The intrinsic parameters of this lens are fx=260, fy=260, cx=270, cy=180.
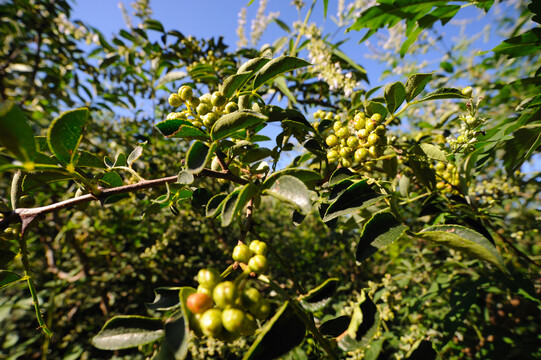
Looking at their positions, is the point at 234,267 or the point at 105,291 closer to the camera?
the point at 234,267

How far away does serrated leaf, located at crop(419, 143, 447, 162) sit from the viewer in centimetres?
95

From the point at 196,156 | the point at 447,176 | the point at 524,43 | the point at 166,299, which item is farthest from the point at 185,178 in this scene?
the point at 524,43

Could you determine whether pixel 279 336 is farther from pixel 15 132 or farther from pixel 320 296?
pixel 15 132

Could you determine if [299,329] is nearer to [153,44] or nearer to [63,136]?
[63,136]

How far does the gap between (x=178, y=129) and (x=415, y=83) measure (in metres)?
0.83

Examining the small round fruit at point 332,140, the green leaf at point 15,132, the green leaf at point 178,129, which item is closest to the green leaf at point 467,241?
the small round fruit at point 332,140

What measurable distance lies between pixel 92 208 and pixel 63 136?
323cm

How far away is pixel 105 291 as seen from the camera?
303 cm

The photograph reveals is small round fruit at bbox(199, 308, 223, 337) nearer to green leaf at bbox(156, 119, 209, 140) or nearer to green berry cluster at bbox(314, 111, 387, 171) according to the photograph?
green leaf at bbox(156, 119, 209, 140)

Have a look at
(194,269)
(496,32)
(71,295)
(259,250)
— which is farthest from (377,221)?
(71,295)

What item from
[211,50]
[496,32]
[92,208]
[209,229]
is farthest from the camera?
[209,229]

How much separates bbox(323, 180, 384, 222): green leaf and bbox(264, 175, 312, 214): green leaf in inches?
8.0

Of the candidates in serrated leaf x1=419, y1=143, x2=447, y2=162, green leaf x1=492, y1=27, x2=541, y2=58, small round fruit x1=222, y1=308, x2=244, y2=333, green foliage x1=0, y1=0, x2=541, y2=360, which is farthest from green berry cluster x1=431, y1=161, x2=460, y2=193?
small round fruit x1=222, y1=308, x2=244, y2=333

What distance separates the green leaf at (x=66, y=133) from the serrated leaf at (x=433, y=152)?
111cm
